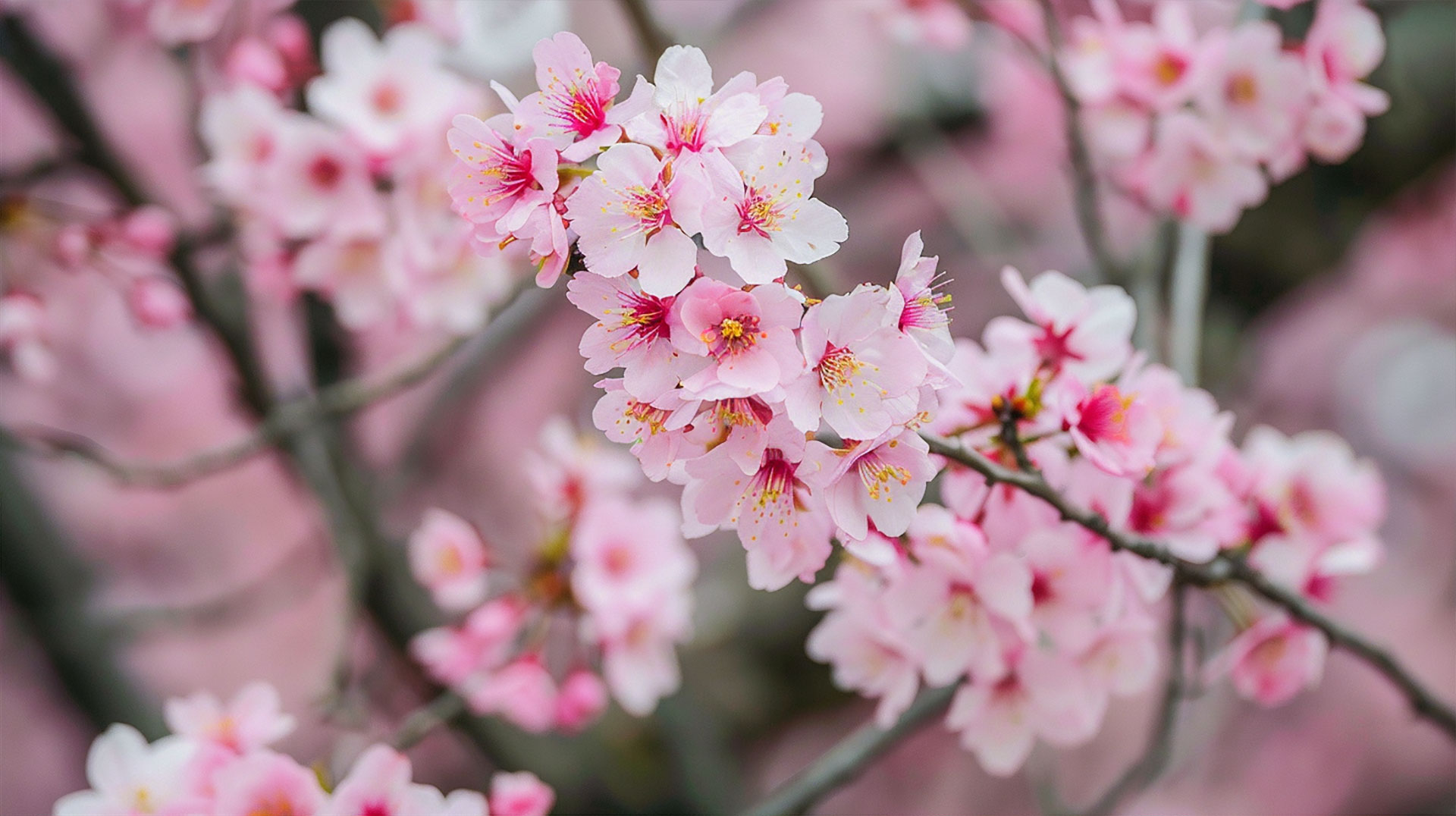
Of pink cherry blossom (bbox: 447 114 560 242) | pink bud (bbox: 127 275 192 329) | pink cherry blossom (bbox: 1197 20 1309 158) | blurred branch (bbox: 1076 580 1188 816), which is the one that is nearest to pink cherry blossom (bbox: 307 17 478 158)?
pink bud (bbox: 127 275 192 329)

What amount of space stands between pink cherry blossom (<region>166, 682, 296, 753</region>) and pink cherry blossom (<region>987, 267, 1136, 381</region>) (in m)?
0.56

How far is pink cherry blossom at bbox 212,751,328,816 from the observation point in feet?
1.72

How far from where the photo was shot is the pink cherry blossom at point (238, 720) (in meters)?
A: 0.60

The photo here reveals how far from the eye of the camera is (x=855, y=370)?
1.34 feet

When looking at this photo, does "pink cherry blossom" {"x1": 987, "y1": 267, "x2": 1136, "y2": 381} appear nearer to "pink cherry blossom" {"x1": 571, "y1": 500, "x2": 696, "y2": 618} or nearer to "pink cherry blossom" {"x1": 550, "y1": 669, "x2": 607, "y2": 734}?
"pink cherry blossom" {"x1": 571, "y1": 500, "x2": 696, "y2": 618}

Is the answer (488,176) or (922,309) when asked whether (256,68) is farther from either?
(922,309)

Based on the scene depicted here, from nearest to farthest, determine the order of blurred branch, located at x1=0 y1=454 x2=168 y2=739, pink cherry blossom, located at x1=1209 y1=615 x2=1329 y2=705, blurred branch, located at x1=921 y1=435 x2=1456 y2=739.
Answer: blurred branch, located at x1=921 y1=435 x2=1456 y2=739 < pink cherry blossom, located at x1=1209 y1=615 x2=1329 y2=705 < blurred branch, located at x1=0 y1=454 x2=168 y2=739

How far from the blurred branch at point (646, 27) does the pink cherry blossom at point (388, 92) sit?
260 millimetres

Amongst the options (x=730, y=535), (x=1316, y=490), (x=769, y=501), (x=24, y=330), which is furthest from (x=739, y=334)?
(x=730, y=535)

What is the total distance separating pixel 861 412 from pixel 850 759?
53 cm

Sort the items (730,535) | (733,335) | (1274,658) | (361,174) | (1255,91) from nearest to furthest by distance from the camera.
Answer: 1. (733,335)
2. (1274,658)
3. (1255,91)
4. (361,174)
5. (730,535)

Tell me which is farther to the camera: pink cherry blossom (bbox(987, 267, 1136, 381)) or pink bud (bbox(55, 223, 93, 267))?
pink bud (bbox(55, 223, 93, 267))

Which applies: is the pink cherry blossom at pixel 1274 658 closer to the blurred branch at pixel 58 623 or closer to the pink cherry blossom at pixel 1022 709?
the pink cherry blossom at pixel 1022 709

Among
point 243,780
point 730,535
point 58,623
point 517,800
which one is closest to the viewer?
point 243,780
